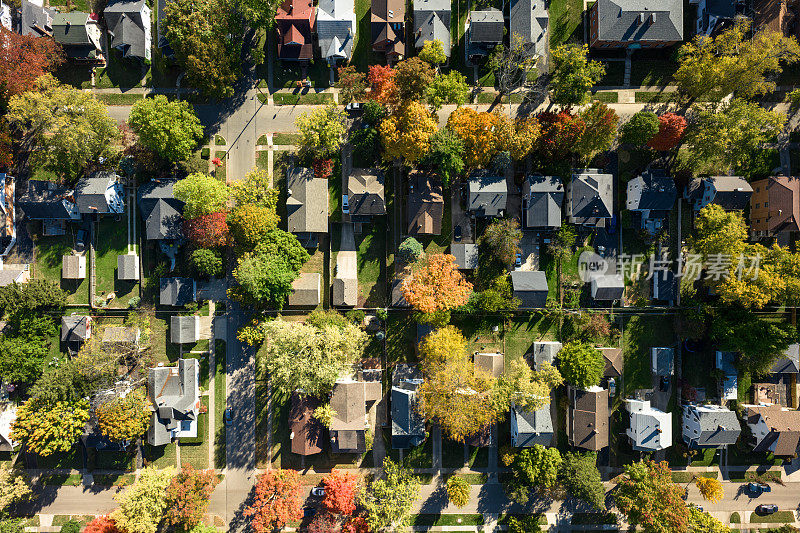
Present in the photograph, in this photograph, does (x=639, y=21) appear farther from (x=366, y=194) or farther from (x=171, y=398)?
(x=171, y=398)

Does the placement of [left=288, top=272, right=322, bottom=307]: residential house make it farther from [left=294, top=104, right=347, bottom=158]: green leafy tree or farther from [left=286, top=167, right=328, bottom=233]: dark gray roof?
[left=294, top=104, right=347, bottom=158]: green leafy tree

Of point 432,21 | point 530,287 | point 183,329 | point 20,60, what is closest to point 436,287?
point 530,287

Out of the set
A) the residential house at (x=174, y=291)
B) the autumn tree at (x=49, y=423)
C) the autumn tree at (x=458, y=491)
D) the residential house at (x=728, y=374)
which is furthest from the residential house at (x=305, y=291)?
the residential house at (x=728, y=374)

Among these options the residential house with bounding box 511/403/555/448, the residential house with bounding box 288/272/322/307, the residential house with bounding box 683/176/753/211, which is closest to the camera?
the residential house with bounding box 511/403/555/448

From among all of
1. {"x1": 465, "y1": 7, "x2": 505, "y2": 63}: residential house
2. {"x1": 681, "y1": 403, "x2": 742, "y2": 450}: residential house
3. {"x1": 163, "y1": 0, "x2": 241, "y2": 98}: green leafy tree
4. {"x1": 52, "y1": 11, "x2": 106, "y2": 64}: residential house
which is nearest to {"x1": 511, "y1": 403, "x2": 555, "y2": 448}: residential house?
{"x1": 681, "y1": 403, "x2": 742, "y2": 450}: residential house

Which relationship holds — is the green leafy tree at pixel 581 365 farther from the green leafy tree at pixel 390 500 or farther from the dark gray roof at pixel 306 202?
the dark gray roof at pixel 306 202

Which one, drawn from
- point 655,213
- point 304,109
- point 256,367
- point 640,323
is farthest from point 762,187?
point 256,367
